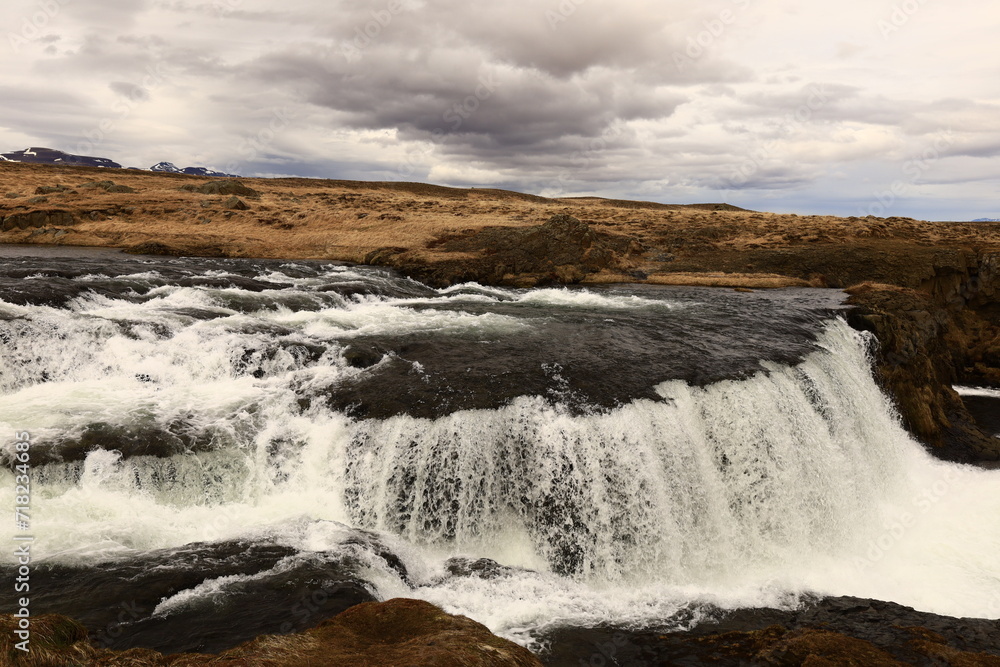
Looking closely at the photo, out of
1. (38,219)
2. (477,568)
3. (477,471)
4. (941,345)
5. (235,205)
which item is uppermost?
(235,205)

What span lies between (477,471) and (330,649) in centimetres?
464

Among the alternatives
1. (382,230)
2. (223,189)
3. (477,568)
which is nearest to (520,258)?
(382,230)

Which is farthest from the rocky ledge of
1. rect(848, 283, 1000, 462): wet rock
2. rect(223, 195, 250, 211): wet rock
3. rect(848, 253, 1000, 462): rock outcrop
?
rect(223, 195, 250, 211): wet rock

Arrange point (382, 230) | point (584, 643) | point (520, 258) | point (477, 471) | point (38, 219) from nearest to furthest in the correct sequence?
point (584, 643), point (477, 471), point (520, 258), point (38, 219), point (382, 230)

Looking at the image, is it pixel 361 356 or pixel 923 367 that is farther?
pixel 923 367

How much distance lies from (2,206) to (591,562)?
44296 millimetres

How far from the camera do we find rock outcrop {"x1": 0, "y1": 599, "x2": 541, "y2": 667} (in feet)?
13.8

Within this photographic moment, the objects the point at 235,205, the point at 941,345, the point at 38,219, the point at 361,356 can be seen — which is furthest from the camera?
the point at 235,205

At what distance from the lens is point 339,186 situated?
72875mm

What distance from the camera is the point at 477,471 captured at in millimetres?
9445

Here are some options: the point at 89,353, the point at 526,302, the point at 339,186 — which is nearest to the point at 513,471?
the point at 89,353

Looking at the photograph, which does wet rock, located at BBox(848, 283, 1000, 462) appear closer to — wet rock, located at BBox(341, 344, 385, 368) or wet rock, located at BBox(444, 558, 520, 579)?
wet rock, located at BBox(444, 558, 520, 579)

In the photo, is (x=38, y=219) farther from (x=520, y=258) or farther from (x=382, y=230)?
(x=520, y=258)

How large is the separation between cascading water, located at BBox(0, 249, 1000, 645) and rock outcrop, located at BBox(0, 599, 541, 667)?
1538 millimetres
